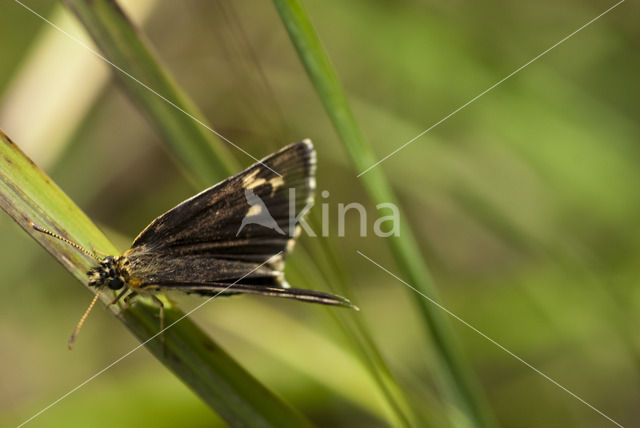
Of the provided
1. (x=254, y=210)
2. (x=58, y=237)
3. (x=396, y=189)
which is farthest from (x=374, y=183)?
(x=396, y=189)

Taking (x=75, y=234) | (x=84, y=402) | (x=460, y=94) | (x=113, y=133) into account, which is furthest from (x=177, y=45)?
(x=75, y=234)

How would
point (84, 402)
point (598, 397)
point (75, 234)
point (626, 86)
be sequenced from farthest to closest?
point (626, 86) → point (598, 397) → point (84, 402) → point (75, 234)

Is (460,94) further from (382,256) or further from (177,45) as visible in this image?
(177,45)

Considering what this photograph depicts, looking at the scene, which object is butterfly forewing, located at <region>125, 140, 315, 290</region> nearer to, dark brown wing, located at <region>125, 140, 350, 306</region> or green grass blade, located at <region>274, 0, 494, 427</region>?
dark brown wing, located at <region>125, 140, 350, 306</region>

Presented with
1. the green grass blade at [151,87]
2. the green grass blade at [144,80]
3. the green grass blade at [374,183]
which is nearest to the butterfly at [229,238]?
the green grass blade at [151,87]

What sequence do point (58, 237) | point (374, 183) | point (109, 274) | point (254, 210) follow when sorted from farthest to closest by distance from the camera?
point (254, 210) → point (109, 274) → point (374, 183) → point (58, 237)

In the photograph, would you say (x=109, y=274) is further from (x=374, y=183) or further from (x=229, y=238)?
(x=374, y=183)

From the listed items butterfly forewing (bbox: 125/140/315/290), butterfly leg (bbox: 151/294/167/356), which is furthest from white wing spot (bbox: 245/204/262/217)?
butterfly leg (bbox: 151/294/167/356)
